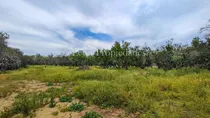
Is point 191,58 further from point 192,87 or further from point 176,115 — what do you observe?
point 176,115

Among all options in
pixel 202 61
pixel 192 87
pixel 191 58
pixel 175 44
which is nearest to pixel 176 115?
pixel 192 87

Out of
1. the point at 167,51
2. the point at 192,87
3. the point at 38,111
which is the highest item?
Result: the point at 167,51

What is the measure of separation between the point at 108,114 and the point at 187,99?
3795 mm

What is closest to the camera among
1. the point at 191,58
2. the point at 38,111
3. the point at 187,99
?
the point at 38,111

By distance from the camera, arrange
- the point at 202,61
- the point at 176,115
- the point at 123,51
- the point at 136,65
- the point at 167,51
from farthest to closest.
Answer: the point at 136,65 < the point at 123,51 < the point at 167,51 < the point at 202,61 < the point at 176,115

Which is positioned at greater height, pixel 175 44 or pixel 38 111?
pixel 175 44

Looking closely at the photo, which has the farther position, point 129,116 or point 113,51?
point 113,51

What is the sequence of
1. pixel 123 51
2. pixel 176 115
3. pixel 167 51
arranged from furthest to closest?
pixel 123 51
pixel 167 51
pixel 176 115

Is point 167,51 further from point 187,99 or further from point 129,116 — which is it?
point 129,116

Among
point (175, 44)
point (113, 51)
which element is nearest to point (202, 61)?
point (175, 44)

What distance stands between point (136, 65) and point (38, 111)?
103 ft

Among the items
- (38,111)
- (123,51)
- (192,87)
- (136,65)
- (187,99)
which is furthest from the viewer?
(136,65)

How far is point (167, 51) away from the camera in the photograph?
1136 inches

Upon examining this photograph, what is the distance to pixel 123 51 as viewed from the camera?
1214 inches
